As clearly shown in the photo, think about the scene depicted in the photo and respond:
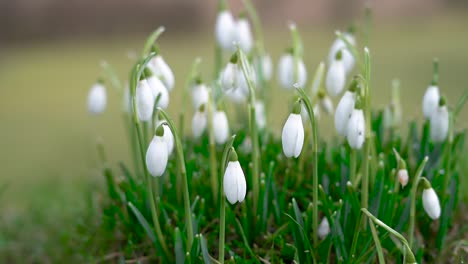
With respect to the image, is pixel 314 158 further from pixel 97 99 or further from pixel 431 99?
pixel 97 99

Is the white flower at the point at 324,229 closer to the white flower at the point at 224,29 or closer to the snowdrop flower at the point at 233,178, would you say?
the snowdrop flower at the point at 233,178

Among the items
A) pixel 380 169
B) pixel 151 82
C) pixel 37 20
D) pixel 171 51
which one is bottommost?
pixel 380 169

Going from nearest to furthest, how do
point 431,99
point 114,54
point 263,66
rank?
point 431,99 → point 263,66 → point 114,54

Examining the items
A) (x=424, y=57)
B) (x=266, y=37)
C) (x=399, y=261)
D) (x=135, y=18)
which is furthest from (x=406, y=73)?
(x=399, y=261)

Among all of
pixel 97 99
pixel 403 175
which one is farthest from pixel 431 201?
pixel 97 99

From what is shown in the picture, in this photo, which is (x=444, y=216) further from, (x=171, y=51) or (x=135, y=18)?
(x=135, y=18)

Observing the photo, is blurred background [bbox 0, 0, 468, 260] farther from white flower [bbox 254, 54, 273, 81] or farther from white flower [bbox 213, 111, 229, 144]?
white flower [bbox 213, 111, 229, 144]

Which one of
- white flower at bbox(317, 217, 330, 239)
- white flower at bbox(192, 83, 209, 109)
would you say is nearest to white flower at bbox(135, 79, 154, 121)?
white flower at bbox(192, 83, 209, 109)
